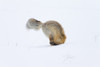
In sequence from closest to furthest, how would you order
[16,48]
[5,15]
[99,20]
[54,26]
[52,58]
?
1. [52,58]
2. [16,48]
3. [54,26]
4. [99,20]
5. [5,15]

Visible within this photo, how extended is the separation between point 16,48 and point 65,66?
3.42 ft

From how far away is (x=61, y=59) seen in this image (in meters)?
4.29

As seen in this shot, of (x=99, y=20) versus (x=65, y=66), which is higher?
(x=99, y=20)

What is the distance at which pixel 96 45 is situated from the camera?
15.9 feet

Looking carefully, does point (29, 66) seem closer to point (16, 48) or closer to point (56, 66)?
point (56, 66)

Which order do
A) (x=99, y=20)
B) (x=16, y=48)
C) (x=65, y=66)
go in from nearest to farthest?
(x=65, y=66) < (x=16, y=48) < (x=99, y=20)

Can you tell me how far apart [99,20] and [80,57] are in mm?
4969

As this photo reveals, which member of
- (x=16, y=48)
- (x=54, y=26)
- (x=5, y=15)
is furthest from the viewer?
(x=5, y=15)

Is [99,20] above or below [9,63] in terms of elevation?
above

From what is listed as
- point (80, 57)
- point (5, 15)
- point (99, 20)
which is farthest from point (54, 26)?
point (5, 15)

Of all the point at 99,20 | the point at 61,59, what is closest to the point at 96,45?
the point at 61,59

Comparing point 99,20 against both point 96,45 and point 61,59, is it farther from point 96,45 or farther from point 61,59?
point 61,59

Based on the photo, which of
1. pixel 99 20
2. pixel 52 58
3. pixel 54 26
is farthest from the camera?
pixel 99 20

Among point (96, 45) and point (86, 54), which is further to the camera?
point (96, 45)
